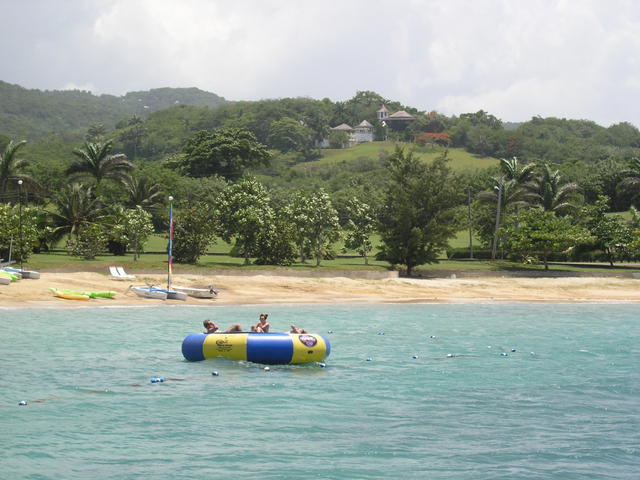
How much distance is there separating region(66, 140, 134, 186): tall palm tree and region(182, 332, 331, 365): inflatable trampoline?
41.2 metres

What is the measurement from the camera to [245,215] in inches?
2195

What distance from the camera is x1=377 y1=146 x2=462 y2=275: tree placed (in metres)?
57.8

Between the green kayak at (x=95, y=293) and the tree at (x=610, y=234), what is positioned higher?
the tree at (x=610, y=234)

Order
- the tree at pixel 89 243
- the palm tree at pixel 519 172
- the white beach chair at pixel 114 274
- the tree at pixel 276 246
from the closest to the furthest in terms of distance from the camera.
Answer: the white beach chair at pixel 114 274
the tree at pixel 89 243
the tree at pixel 276 246
the palm tree at pixel 519 172

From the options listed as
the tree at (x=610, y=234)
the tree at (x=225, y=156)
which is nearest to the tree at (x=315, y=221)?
the tree at (x=610, y=234)

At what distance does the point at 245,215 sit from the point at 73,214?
511 inches

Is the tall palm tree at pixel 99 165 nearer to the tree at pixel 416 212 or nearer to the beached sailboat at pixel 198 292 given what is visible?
the tree at pixel 416 212

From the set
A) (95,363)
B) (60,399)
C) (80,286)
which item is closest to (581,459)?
(60,399)

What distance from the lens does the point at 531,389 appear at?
24281 mm

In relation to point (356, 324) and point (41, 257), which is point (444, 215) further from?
point (41, 257)

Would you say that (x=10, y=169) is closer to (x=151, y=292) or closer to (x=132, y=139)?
(x=151, y=292)

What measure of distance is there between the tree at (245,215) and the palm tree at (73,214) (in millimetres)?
9868

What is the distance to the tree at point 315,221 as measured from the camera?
193ft

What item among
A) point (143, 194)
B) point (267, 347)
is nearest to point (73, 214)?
point (143, 194)
